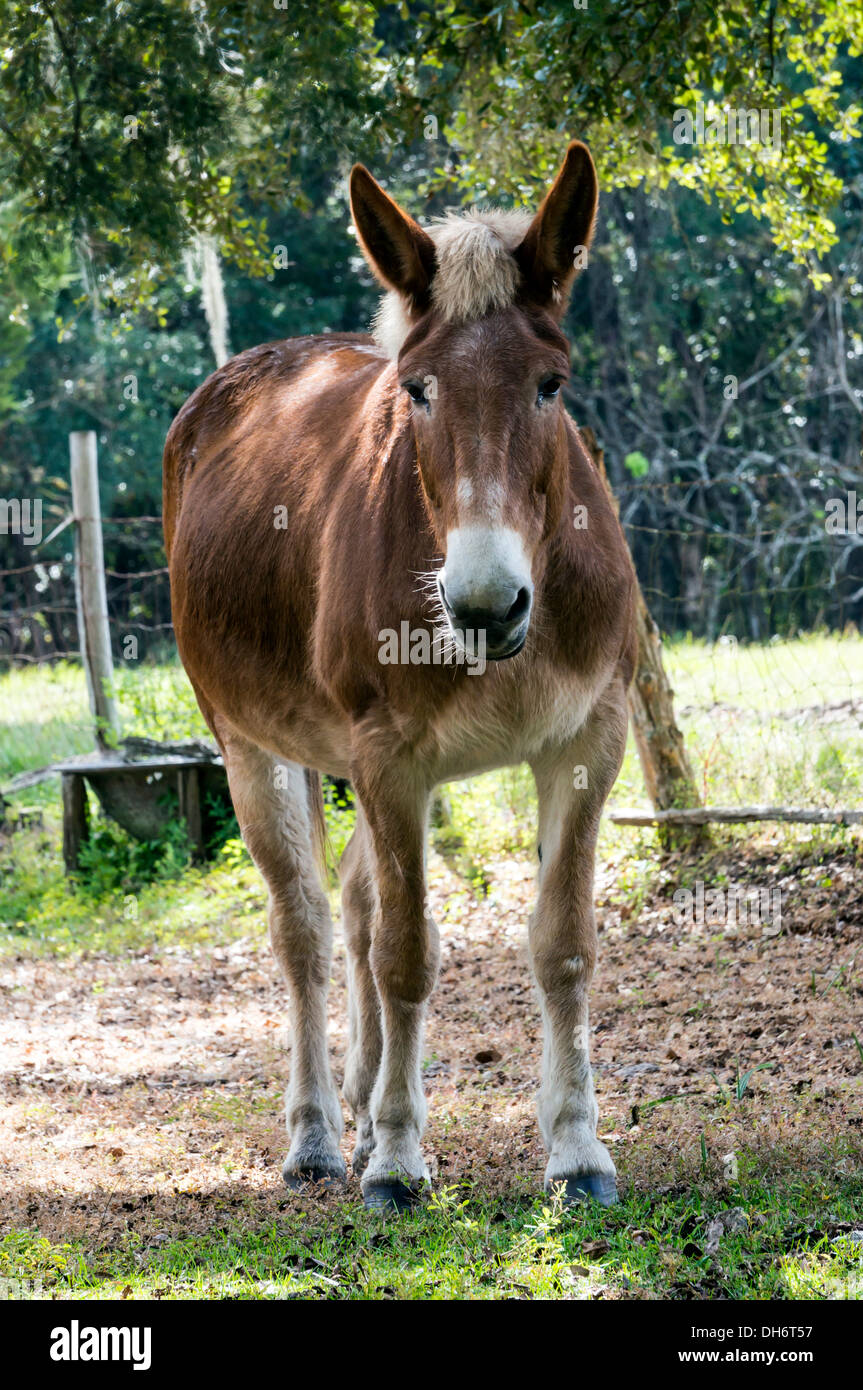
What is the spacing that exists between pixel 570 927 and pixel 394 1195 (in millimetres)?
886

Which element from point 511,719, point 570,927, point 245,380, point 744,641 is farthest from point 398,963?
point 744,641

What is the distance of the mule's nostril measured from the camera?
2906 mm

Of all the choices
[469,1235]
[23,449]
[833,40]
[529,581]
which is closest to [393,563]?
[529,581]

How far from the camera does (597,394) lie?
2223cm

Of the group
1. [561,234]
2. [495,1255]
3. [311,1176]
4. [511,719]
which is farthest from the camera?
[311,1176]

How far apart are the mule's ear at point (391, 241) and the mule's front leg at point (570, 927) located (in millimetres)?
1314

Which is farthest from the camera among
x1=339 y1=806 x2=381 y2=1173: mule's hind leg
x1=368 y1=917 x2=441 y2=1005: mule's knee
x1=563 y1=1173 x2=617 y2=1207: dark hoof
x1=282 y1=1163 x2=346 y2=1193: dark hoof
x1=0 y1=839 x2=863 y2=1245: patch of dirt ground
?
x1=339 y1=806 x2=381 y2=1173: mule's hind leg

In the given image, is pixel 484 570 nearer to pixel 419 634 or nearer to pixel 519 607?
pixel 519 607

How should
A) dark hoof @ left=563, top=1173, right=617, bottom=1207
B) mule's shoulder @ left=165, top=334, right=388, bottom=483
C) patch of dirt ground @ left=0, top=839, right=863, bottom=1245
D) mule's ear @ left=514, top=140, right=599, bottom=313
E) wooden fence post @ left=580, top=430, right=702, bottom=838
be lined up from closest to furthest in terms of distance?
mule's ear @ left=514, top=140, right=599, bottom=313 → dark hoof @ left=563, top=1173, right=617, bottom=1207 → patch of dirt ground @ left=0, top=839, right=863, bottom=1245 → mule's shoulder @ left=165, top=334, right=388, bottom=483 → wooden fence post @ left=580, top=430, right=702, bottom=838

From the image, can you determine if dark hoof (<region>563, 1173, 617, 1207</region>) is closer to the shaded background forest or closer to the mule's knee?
the mule's knee

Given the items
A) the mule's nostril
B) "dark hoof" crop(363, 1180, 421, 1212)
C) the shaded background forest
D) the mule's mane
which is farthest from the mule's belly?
the shaded background forest

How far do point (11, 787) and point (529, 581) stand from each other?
25.5 ft

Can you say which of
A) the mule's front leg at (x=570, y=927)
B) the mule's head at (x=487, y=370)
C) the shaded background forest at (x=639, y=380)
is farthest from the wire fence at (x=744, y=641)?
the mule's head at (x=487, y=370)

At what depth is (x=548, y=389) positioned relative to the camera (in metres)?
3.27
